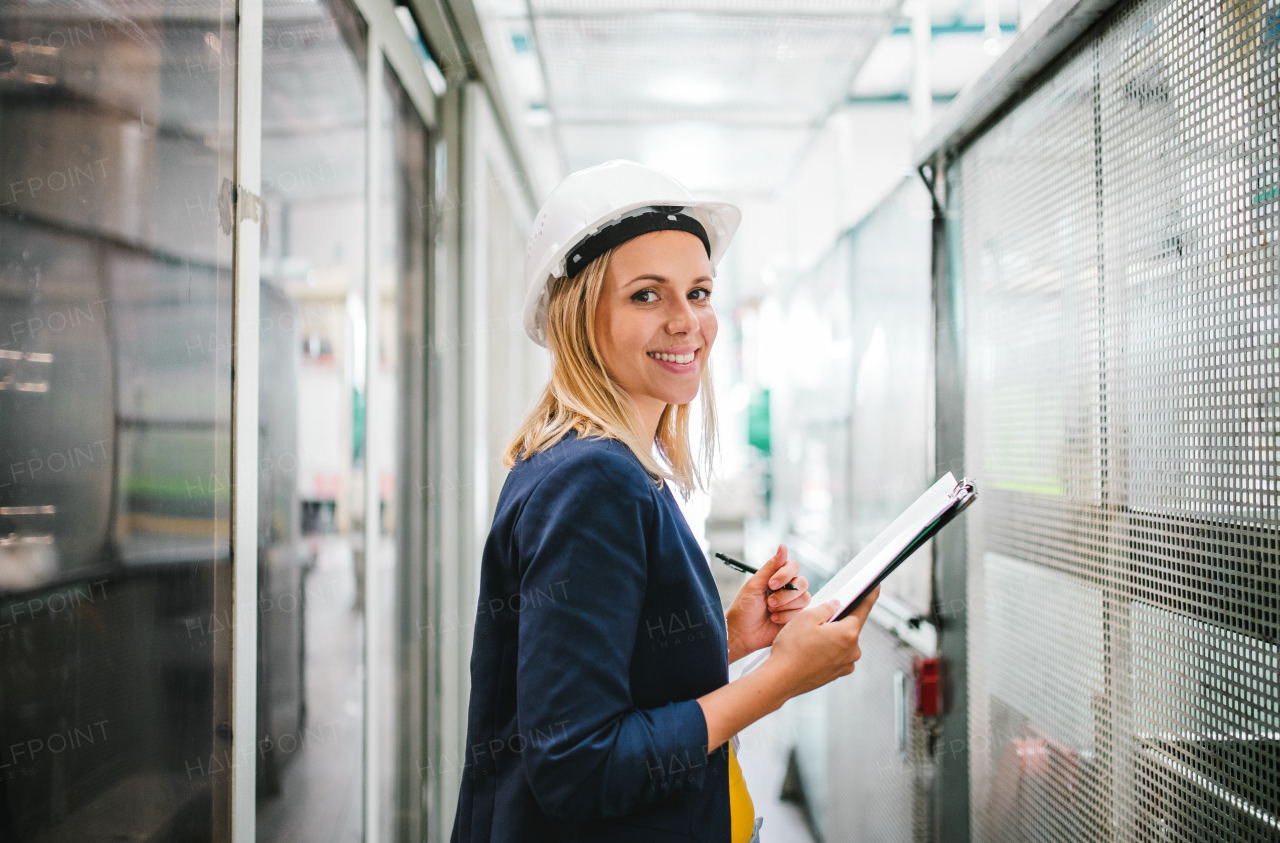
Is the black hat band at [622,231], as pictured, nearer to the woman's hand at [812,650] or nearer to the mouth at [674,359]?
the mouth at [674,359]

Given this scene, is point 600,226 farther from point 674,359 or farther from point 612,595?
point 612,595

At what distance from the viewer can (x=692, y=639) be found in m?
0.88

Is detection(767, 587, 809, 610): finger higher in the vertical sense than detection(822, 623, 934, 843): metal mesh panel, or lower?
higher

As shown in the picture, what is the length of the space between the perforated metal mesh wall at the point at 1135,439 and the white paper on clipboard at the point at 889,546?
0.93 feet

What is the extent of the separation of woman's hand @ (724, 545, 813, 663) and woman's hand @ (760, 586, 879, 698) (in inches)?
11.5

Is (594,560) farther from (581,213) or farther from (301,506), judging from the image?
(301,506)

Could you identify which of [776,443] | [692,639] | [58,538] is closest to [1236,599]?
[692,639]

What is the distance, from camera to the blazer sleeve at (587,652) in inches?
29.0

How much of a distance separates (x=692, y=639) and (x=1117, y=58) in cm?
102

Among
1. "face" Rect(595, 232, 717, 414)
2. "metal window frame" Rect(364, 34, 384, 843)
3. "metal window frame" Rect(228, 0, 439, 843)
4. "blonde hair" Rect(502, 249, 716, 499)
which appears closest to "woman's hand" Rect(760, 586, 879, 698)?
"blonde hair" Rect(502, 249, 716, 499)

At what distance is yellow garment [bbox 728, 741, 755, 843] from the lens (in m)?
0.91

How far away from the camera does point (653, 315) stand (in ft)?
3.29

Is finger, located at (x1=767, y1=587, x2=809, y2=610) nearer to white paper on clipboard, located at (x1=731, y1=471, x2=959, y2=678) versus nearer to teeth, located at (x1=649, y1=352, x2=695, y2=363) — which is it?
white paper on clipboard, located at (x1=731, y1=471, x2=959, y2=678)

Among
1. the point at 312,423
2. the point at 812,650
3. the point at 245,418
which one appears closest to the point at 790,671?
the point at 812,650
